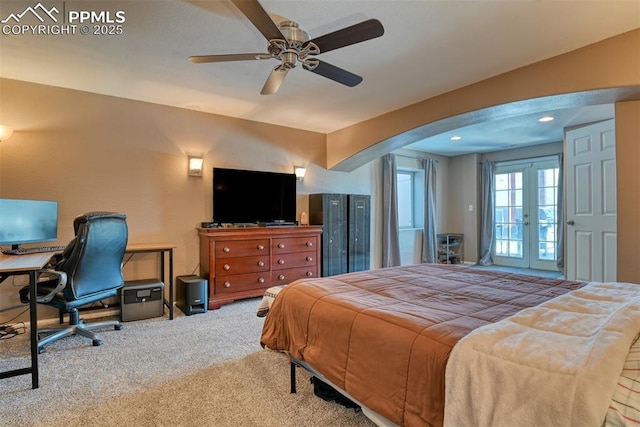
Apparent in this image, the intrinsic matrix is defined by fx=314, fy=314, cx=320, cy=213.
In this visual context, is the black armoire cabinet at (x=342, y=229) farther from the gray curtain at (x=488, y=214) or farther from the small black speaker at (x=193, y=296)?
the gray curtain at (x=488, y=214)

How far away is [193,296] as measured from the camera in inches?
137

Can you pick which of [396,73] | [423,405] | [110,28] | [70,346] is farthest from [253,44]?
[70,346]

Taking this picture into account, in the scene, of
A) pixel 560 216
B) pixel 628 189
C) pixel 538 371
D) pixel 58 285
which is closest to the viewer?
pixel 538 371

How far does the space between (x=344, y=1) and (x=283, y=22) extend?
1.45 feet

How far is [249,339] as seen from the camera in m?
2.80

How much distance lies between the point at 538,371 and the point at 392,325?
512mm

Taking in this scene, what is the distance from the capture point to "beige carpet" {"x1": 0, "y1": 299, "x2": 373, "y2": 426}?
1.70m

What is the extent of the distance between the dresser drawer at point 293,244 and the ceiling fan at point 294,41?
2192 millimetres

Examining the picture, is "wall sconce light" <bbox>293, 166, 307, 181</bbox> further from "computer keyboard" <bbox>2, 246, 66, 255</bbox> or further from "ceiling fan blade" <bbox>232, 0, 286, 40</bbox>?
"computer keyboard" <bbox>2, 246, 66, 255</bbox>

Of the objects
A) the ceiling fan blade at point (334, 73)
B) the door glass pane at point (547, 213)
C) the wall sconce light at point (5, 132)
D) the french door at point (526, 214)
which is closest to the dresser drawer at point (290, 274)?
the ceiling fan blade at point (334, 73)

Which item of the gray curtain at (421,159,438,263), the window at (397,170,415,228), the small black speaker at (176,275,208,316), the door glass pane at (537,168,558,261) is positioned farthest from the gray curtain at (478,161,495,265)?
the small black speaker at (176,275,208,316)

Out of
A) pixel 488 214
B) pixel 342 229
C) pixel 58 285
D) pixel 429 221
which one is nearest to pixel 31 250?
pixel 58 285

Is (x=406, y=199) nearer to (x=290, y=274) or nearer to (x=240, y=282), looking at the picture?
(x=290, y=274)

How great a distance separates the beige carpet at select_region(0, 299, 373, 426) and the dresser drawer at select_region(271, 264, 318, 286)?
49.5 inches
